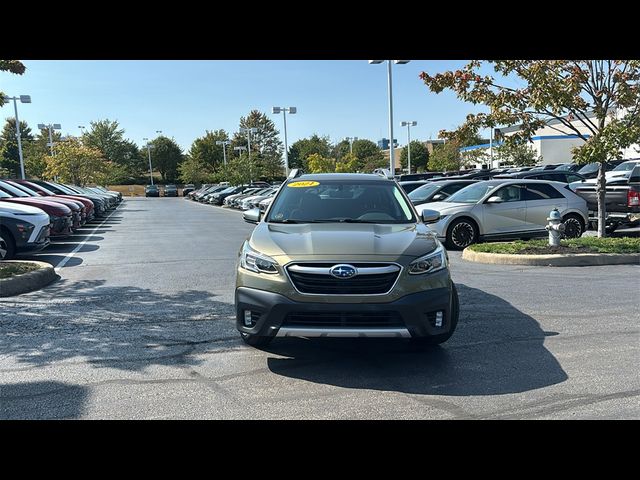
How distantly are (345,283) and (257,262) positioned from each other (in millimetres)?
811

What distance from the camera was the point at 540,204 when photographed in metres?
12.5

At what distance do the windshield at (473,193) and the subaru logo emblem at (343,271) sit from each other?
8608 millimetres

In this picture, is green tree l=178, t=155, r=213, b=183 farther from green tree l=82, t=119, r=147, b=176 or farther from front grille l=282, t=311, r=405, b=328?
front grille l=282, t=311, r=405, b=328

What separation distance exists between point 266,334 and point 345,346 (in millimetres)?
1146

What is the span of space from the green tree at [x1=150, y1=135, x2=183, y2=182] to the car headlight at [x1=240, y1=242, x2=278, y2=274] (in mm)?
98126

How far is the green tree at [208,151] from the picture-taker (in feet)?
315

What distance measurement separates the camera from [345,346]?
5.43 m

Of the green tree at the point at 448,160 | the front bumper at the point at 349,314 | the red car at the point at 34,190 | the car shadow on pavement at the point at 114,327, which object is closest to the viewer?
the front bumper at the point at 349,314

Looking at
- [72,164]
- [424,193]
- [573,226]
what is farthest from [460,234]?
[72,164]

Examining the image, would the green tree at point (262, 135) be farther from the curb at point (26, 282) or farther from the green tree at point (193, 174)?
the curb at point (26, 282)

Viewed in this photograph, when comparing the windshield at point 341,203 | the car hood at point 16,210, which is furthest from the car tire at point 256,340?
the car hood at point 16,210

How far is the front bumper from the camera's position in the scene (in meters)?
4.39
